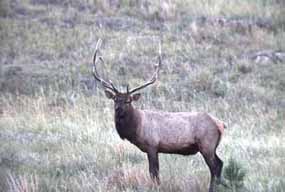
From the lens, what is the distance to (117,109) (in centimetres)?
816

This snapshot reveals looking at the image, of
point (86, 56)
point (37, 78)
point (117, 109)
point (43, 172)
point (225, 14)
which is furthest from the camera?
point (225, 14)

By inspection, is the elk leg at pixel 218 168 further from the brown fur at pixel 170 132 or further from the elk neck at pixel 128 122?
the elk neck at pixel 128 122

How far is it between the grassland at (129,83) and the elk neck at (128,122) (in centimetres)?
52

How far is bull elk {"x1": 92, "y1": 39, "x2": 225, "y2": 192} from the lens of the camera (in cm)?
822

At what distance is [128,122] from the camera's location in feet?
27.5

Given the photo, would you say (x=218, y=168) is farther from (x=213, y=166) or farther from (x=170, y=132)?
(x=170, y=132)

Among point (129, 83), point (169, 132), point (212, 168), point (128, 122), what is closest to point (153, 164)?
point (169, 132)

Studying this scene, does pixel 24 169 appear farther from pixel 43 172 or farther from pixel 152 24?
pixel 152 24

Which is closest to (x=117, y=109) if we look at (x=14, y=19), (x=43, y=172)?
(x=43, y=172)

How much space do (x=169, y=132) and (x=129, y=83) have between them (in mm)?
7480

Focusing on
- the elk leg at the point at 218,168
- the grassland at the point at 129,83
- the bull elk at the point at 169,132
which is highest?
the bull elk at the point at 169,132

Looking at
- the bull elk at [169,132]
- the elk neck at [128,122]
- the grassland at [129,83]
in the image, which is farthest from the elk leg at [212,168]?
the elk neck at [128,122]

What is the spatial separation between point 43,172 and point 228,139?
3.37m

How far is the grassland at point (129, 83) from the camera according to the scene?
360 inches
